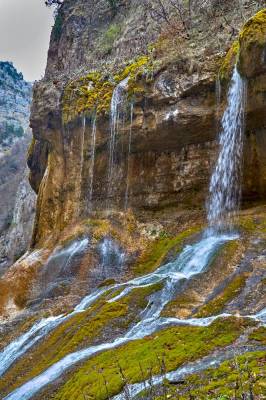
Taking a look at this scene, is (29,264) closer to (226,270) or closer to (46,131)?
(46,131)

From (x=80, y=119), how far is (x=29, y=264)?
27.8ft

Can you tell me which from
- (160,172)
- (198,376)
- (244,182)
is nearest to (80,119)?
(160,172)

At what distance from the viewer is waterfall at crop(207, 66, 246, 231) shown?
72.9 feet

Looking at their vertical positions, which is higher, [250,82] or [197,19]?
[197,19]

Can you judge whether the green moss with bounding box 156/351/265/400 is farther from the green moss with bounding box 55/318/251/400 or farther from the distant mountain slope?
the distant mountain slope

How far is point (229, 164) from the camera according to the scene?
23.1m

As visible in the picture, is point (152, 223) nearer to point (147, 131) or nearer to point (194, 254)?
point (147, 131)

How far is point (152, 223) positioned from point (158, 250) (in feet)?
7.62

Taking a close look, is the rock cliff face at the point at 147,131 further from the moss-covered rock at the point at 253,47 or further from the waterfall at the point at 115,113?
the moss-covered rock at the point at 253,47

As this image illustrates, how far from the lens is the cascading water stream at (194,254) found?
14.7 meters

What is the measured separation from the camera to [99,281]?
22.8 meters

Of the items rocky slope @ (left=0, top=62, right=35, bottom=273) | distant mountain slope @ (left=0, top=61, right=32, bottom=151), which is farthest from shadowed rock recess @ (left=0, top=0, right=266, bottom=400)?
distant mountain slope @ (left=0, top=61, right=32, bottom=151)

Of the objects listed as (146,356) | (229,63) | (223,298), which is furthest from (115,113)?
(146,356)

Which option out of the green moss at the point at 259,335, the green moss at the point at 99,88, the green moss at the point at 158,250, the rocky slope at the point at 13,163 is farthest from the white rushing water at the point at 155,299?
the rocky slope at the point at 13,163
